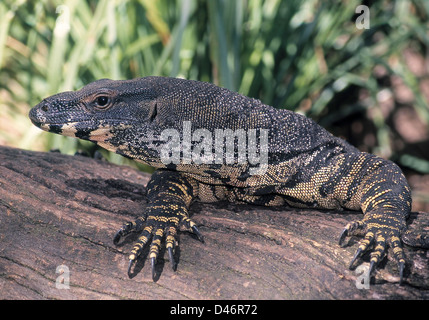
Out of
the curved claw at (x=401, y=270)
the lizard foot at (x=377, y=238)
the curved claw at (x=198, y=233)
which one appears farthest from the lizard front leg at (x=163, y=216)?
the curved claw at (x=401, y=270)

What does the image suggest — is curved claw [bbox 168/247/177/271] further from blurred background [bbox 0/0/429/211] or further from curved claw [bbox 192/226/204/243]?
blurred background [bbox 0/0/429/211]

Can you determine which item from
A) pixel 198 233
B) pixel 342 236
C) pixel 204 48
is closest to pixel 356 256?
pixel 342 236

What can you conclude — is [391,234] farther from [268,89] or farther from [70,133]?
[268,89]

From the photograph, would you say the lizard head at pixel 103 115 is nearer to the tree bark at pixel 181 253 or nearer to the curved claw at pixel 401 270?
the tree bark at pixel 181 253

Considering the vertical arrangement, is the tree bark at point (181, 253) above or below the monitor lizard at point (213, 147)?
below

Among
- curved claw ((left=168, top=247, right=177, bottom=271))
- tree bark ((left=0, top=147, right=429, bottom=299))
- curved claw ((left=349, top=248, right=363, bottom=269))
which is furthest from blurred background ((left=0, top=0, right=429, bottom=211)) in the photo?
curved claw ((left=349, top=248, right=363, bottom=269))

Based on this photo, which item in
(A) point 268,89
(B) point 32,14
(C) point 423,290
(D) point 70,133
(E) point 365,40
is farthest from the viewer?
(E) point 365,40

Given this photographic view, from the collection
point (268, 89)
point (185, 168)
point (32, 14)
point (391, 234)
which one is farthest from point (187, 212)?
point (32, 14)
